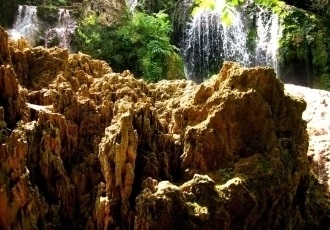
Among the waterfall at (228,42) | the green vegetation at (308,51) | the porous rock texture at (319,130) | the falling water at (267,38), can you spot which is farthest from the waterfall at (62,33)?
→ the porous rock texture at (319,130)

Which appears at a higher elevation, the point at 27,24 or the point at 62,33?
the point at 27,24

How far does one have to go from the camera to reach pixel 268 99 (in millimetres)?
5105

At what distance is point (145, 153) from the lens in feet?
14.9

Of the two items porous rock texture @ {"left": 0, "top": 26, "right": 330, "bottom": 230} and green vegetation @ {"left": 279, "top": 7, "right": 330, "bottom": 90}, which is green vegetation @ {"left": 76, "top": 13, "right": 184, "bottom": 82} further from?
porous rock texture @ {"left": 0, "top": 26, "right": 330, "bottom": 230}

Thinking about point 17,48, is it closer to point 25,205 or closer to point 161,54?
point 25,205

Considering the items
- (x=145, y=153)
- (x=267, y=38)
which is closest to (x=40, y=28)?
(x=267, y=38)

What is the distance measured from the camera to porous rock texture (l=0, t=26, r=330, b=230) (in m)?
3.91

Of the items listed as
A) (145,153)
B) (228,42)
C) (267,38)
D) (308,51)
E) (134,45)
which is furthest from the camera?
(228,42)

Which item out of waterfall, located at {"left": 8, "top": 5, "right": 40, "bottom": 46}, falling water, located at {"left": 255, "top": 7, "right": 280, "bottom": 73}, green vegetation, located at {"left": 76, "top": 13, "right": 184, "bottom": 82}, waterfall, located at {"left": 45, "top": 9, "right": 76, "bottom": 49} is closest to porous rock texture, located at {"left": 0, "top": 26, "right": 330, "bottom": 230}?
green vegetation, located at {"left": 76, "top": 13, "right": 184, "bottom": 82}

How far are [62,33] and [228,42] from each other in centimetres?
615

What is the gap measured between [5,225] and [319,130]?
5.32m

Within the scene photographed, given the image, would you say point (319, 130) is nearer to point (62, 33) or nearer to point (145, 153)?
point (145, 153)

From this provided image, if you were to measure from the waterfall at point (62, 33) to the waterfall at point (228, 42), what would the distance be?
4318mm

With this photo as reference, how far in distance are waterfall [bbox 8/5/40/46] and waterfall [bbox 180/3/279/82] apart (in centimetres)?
547
